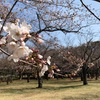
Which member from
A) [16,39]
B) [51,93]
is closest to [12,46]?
[16,39]

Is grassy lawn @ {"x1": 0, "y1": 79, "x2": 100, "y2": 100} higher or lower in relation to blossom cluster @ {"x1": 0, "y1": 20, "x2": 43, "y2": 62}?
lower

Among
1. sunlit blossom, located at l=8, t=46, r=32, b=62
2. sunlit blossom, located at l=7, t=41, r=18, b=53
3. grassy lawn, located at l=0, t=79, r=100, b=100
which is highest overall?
sunlit blossom, located at l=7, t=41, r=18, b=53

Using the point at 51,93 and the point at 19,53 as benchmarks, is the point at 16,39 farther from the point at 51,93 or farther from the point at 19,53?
the point at 51,93

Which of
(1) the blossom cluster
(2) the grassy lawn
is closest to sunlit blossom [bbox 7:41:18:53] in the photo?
(1) the blossom cluster

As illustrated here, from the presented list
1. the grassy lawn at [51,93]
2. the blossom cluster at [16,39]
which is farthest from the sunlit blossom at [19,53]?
the grassy lawn at [51,93]

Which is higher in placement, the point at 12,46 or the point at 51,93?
the point at 12,46

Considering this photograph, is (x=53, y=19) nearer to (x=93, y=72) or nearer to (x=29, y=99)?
(x=29, y=99)

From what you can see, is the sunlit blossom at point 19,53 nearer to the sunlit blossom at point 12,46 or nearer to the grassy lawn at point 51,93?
the sunlit blossom at point 12,46

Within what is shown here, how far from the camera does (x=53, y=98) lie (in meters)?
15.1

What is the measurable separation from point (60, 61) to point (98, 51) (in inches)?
318

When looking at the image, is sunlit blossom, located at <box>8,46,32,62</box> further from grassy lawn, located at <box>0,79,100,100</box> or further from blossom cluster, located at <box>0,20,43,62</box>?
grassy lawn, located at <box>0,79,100,100</box>

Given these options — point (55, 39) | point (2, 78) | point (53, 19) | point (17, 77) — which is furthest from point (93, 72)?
point (53, 19)

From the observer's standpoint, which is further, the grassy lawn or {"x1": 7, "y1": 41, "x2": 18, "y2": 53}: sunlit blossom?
the grassy lawn

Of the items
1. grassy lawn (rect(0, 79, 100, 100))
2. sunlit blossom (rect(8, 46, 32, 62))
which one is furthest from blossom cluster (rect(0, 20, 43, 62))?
grassy lawn (rect(0, 79, 100, 100))
